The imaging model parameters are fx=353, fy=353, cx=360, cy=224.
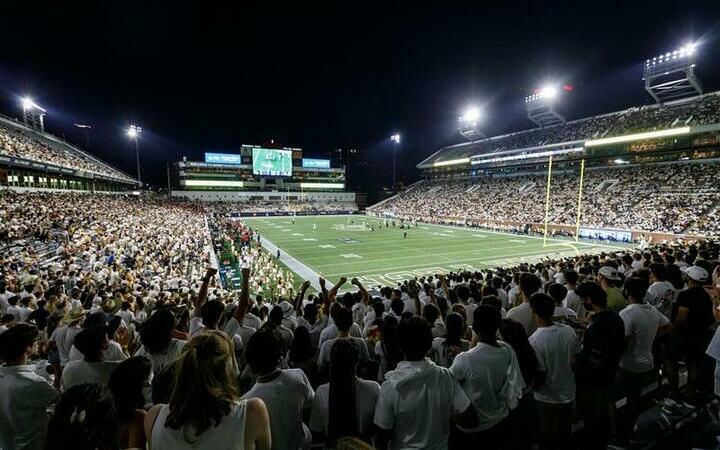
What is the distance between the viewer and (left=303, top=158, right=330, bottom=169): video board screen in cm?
9669

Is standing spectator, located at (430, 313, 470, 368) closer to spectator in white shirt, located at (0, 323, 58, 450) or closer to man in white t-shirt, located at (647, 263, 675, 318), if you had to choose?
spectator in white shirt, located at (0, 323, 58, 450)

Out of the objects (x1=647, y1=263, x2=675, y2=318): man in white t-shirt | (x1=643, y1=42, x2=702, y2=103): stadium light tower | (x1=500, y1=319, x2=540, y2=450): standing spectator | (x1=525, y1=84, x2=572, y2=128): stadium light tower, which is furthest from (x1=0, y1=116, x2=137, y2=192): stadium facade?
(x1=525, y1=84, x2=572, y2=128): stadium light tower

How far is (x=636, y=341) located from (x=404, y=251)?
24.7m

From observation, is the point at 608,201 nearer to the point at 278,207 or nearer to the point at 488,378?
the point at 488,378

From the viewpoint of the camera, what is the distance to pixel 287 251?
28922 millimetres

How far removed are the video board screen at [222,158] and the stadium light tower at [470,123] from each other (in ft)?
180

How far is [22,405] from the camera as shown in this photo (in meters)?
2.63

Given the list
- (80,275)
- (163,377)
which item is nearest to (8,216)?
(80,275)

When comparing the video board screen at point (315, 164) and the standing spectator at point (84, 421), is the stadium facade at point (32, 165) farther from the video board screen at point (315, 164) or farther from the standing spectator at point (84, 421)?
the video board screen at point (315, 164)

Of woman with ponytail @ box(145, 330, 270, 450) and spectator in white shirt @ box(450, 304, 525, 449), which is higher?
woman with ponytail @ box(145, 330, 270, 450)

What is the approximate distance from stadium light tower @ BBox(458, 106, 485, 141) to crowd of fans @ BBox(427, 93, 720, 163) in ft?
13.0

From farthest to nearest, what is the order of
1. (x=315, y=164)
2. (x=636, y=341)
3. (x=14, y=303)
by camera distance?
(x=315, y=164), (x=14, y=303), (x=636, y=341)

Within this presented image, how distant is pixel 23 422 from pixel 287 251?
26.5m

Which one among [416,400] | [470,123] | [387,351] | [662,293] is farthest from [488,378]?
[470,123]
